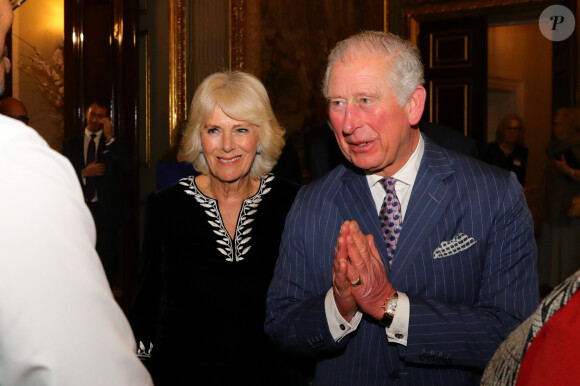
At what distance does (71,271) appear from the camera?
931 mm

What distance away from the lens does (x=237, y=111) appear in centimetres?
291

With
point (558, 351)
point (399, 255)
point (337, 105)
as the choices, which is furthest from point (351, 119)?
point (558, 351)

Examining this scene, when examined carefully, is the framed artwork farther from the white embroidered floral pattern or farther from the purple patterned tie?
the purple patterned tie

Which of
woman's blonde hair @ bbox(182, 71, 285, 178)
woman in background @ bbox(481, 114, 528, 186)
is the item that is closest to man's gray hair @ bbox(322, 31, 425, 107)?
woman's blonde hair @ bbox(182, 71, 285, 178)

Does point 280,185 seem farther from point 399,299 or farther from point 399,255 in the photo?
point 399,299

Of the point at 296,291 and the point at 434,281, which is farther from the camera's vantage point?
the point at 296,291

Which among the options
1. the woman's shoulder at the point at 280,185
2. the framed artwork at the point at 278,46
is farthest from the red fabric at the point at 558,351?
the framed artwork at the point at 278,46

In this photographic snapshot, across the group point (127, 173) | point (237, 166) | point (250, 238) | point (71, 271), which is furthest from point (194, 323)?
point (127, 173)

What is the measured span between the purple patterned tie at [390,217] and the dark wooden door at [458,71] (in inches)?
330

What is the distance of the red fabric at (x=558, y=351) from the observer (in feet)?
2.73

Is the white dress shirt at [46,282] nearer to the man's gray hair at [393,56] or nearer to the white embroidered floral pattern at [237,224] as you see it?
the man's gray hair at [393,56]

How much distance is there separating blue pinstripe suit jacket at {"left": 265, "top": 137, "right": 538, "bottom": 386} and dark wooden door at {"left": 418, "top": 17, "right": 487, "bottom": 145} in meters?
8.44

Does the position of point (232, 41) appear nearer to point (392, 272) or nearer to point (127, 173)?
point (127, 173)

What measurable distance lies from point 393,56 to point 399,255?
640 mm
